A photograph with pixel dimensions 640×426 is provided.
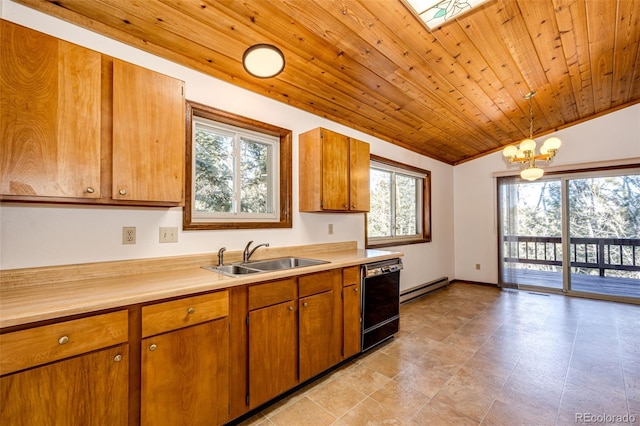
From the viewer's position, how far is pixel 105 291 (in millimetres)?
1354

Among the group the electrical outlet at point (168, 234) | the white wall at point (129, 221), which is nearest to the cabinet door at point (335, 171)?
the white wall at point (129, 221)

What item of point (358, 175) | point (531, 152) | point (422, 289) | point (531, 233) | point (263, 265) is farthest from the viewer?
point (531, 233)

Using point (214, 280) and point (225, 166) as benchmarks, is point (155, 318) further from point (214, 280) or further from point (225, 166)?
point (225, 166)

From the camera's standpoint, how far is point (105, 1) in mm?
1573

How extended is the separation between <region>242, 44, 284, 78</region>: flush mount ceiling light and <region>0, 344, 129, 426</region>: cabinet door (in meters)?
1.82

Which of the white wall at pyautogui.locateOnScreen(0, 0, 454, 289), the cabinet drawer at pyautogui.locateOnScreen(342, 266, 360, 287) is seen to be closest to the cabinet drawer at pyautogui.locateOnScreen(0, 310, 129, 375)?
the white wall at pyautogui.locateOnScreen(0, 0, 454, 289)

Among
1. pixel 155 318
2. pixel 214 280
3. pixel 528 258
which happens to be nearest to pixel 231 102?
pixel 214 280

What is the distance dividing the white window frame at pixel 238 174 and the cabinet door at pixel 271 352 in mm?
935

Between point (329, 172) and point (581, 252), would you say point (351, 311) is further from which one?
point (581, 252)

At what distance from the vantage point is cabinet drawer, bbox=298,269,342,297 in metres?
2.05

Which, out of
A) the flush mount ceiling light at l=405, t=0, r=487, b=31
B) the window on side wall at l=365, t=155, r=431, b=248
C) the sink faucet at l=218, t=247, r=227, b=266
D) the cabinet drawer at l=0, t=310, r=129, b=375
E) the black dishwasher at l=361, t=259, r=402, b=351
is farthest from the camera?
the window on side wall at l=365, t=155, r=431, b=248

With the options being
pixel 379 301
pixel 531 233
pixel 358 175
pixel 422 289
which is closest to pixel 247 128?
pixel 358 175

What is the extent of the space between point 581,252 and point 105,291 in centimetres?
613

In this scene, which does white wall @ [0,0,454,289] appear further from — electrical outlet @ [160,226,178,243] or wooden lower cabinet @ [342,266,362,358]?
wooden lower cabinet @ [342,266,362,358]
